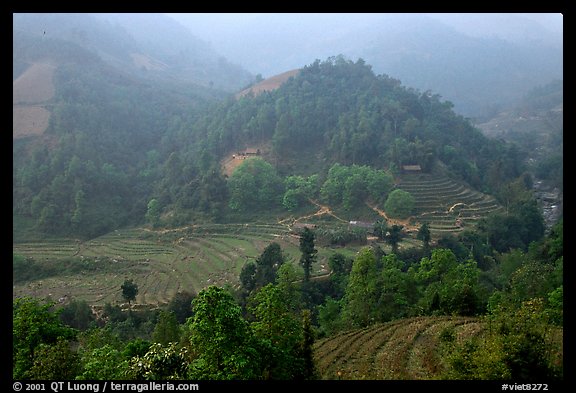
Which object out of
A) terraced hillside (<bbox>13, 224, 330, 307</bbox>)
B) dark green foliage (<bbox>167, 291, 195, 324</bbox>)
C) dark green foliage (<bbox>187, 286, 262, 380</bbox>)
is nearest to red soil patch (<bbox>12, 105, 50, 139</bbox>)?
terraced hillside (<bbox>13, 224, 330, 307</bbox>)

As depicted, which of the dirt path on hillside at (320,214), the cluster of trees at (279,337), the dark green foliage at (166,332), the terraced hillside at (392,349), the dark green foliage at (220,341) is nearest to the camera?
the cluster of trees at (279,337)

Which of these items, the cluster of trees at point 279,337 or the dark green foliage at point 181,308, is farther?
the dark green foliage at point 181,308

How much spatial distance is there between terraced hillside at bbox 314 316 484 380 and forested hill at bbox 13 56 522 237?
23206 mm

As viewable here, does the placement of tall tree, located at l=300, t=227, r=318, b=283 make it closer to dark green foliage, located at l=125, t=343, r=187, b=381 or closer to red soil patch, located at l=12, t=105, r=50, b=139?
dark green foliage, located at l=125, t=343, r=187, b=381

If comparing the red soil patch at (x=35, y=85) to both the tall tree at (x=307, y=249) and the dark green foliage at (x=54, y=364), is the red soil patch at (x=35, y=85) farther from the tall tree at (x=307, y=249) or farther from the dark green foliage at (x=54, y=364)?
the dark green foliage at (x=54, y=364)

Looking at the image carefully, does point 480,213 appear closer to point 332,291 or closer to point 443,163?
point 443,163

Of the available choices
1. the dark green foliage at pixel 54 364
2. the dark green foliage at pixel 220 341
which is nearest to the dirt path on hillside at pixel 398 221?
the dark green foliage at pixel 220 341

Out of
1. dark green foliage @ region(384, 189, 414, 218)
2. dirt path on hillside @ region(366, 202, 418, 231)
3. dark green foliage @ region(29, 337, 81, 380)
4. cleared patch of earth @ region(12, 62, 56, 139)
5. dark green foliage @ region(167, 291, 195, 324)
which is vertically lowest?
dark green foliage @ region(167, 291, 195, 324)

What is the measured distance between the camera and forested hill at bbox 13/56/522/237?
3622cm

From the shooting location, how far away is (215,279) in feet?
80.3

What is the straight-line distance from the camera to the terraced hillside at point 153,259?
24141 mm

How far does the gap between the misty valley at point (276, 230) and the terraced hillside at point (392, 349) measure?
85 mm

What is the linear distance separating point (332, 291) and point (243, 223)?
46.2ft

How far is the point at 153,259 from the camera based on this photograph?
93.6ft
